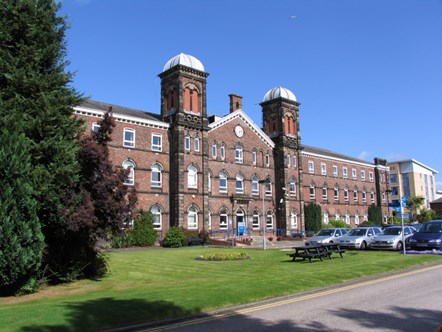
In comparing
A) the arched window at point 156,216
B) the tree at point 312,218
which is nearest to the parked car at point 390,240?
the arched window at point 156,216

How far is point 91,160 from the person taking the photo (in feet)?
48.3

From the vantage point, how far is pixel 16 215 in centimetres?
1230

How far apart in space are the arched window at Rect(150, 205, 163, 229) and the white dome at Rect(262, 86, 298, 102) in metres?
22.8

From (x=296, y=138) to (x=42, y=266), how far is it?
142 ft

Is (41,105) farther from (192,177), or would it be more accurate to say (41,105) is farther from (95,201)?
(192,177)

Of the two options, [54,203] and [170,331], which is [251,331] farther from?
[54,203]

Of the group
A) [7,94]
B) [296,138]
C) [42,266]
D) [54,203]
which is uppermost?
[296,138]

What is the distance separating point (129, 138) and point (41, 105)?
83.6 feet

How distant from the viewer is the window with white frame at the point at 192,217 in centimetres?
4097

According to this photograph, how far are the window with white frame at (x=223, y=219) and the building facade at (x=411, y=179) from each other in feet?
229

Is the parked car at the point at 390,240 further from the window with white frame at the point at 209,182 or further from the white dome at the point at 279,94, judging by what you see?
the white dome at the point at 279,94

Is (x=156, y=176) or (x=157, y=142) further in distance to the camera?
(x=157, y=142)

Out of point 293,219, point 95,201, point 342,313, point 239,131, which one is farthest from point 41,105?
point 293,219

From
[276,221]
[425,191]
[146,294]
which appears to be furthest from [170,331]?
[425,191]
